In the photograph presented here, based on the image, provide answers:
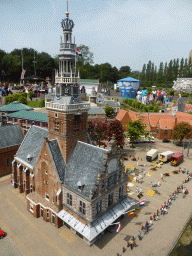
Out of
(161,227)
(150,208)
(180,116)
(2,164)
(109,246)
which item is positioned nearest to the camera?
(109,246)

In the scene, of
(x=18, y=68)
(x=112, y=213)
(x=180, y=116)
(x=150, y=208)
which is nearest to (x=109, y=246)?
(x=112, y=213)

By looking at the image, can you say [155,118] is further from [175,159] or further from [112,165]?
[112,165]

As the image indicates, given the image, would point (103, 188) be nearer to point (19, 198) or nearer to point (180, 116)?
point (19, 198)

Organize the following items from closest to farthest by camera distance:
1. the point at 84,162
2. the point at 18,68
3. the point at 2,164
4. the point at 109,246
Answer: the point at 109,246 < the point at 84,162 < the point at 2,164 < the point at 18,68

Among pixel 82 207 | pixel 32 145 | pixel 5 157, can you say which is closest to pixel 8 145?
pixel 5 157

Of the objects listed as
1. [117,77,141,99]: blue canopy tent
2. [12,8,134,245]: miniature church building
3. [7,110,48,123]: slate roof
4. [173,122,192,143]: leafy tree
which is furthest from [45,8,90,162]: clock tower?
[117,77,141,99]: blue canopy tent

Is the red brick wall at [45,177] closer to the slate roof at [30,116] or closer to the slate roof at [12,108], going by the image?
the slate roof at [30,116]

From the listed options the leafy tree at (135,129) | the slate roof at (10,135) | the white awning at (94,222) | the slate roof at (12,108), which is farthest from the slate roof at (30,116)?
the white awning at (94,222)
